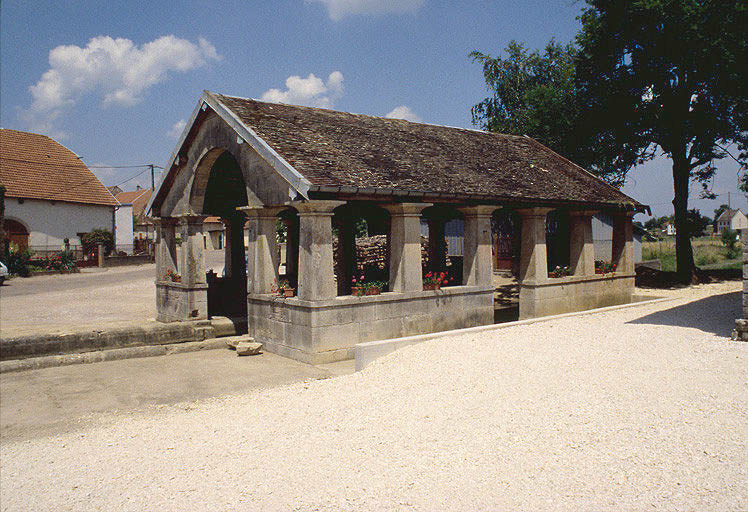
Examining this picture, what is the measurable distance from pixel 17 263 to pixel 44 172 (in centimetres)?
941

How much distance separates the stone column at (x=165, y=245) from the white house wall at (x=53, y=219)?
1934cm

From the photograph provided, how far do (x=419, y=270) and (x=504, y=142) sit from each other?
6.96 metres

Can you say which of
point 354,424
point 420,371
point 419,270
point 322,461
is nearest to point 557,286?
point 419,270

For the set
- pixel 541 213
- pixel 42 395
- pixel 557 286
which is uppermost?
pixel 541 213

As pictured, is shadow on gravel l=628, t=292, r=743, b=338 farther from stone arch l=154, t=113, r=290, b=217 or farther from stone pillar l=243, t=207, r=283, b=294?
stone arch l=154, t=113, r=290, b=217

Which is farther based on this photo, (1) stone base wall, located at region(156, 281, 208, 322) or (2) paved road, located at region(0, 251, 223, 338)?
(2) paved road, located at region(0, 251, 223, 338)

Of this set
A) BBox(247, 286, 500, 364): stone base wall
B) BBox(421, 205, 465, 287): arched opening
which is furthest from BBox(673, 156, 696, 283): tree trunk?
BBox(247, 286, 500, 364): stone base wall

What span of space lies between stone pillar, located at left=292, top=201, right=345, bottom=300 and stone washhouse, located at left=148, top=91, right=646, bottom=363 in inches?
1.0

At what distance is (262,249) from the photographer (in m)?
11.4

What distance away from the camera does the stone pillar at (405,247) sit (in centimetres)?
1072

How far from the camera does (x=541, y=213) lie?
42.9 feet

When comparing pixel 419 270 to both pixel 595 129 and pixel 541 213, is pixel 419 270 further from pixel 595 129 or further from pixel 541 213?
pixel 595 129

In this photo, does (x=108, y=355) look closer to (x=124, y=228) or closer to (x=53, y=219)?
(x=53, y=219)

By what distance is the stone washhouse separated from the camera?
10.0 meters
